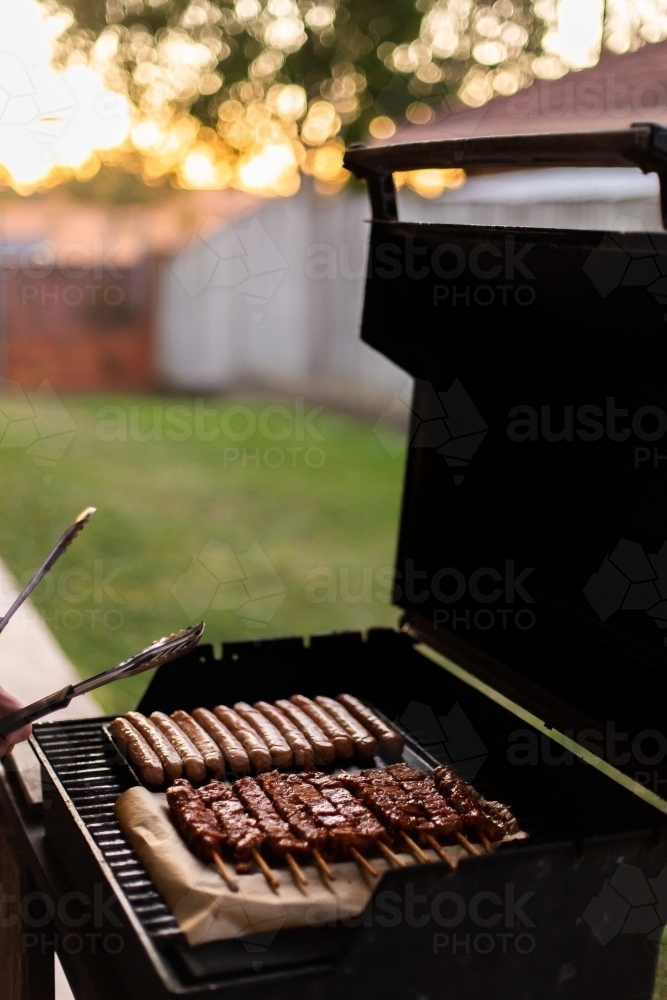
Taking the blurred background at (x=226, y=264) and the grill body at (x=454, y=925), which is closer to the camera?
the grill body at (x=454, y=925)

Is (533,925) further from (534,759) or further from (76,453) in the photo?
(76,453)

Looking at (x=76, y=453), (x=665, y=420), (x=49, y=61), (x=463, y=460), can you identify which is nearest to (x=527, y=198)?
(x=49, y=61)

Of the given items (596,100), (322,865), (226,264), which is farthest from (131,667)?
(226,264)

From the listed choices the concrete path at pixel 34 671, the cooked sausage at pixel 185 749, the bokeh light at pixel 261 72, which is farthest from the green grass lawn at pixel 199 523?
the cooked sausage at pixel 185 749

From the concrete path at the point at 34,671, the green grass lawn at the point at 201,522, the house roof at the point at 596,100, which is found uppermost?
the house roof at the point at 596,100

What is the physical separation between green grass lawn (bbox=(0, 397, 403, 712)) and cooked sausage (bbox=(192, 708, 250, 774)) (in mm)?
2996

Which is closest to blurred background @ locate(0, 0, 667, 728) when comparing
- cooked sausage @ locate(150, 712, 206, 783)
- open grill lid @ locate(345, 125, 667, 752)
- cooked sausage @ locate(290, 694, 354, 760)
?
cooked sausage @ locate(150, 712, 206, 783)

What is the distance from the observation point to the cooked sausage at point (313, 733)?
8.19 feet

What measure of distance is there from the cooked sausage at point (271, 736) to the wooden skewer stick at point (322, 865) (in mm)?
489

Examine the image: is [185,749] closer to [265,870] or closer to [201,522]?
[265,870]

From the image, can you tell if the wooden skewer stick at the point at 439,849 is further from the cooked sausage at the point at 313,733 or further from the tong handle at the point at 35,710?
the tong handle at the point at 35,710

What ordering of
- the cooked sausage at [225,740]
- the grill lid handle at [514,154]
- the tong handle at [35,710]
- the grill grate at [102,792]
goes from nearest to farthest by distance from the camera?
the grill lid handle at [514,154], the tong handle at [35,710], the grill grate at [102,792], the cooked sausage at [225,740]

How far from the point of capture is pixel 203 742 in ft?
8.05

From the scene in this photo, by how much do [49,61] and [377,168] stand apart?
8.37 meters
